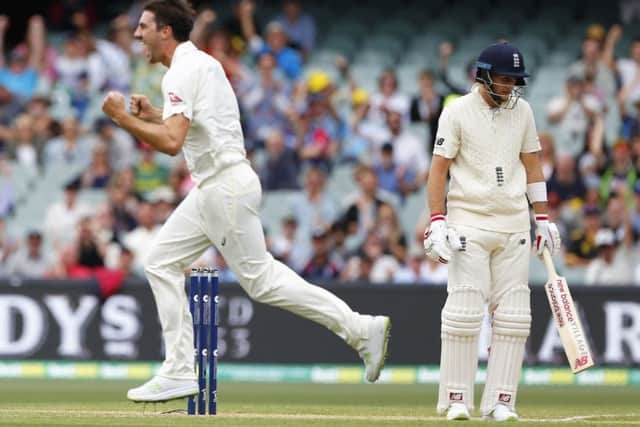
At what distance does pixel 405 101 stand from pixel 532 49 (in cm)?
248

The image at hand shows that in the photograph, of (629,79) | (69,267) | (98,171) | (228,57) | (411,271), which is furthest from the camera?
(228,57)

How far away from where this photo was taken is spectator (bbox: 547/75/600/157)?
1584cm

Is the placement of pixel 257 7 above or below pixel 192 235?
above

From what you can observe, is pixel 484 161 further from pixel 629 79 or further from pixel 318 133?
pixel 629 79

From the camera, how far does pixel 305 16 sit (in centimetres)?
1784

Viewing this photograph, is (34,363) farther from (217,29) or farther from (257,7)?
(257,7)

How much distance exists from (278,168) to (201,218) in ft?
25.1

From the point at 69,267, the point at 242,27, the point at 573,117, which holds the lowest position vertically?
the point at 69,267

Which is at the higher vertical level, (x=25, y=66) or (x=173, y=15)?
(x=25, y=66)

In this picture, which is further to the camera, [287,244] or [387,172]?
[387,172]

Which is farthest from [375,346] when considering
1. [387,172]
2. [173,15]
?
[387,172]

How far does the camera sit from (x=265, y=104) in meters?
16.2

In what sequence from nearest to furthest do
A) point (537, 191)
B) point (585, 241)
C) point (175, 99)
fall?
point (175, 99), point (537, 191), point (585, 241)

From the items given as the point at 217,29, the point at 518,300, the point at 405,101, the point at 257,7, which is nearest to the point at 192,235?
the point at 518,300
